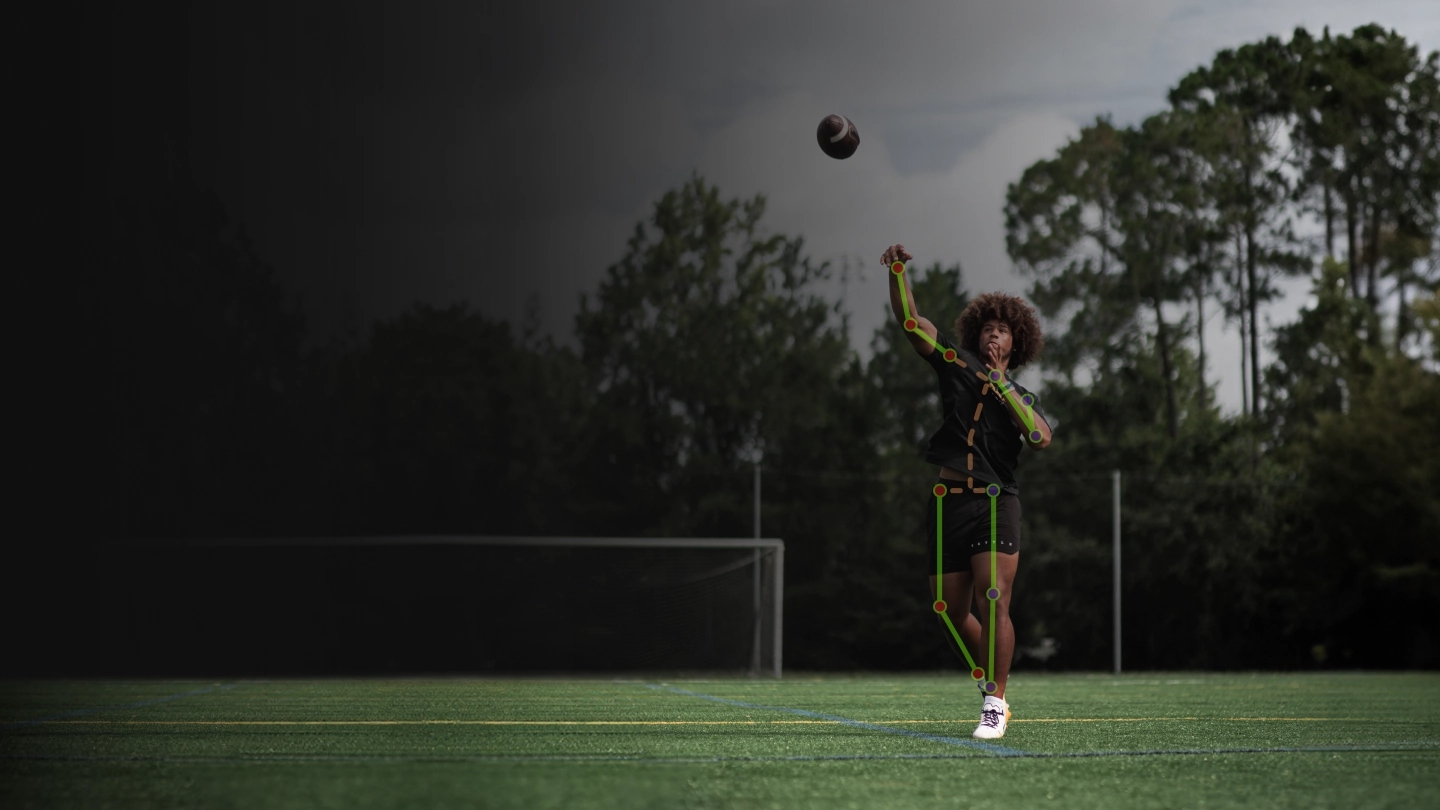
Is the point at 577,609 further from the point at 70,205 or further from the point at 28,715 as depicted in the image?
the point at 70,205

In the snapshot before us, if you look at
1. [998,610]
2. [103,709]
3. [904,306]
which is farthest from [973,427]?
[103,709]

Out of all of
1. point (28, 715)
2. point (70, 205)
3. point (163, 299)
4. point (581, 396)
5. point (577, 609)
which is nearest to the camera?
point (70, 205)

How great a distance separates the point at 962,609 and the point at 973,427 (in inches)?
26.2

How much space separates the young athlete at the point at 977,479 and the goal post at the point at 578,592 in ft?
39.2

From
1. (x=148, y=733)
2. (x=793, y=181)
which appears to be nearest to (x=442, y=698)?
(x=148, y=733)

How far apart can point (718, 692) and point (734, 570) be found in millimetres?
9098

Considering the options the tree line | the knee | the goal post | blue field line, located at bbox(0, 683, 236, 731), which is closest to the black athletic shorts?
the knee

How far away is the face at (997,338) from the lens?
5.35 m

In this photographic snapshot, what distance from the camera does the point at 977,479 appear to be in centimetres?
511

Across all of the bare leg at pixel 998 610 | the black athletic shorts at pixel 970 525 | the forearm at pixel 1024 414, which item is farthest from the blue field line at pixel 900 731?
the forearm at pixel 1024 414

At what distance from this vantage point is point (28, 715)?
20.9 ft

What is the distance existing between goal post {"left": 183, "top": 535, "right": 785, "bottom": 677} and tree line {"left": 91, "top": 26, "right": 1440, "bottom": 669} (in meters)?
1.30

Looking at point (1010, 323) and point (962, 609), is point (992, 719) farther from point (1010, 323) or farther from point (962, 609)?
point (1010, 323)

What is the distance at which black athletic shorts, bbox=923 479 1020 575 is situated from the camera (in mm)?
5109
